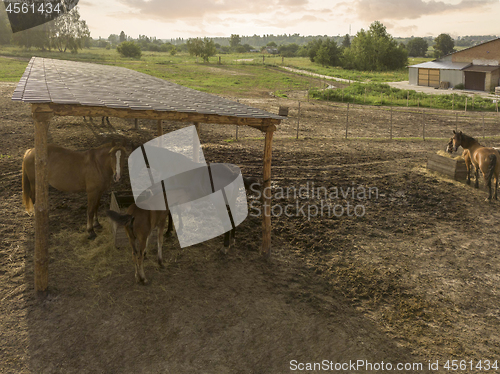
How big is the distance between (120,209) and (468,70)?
4241 centimetres

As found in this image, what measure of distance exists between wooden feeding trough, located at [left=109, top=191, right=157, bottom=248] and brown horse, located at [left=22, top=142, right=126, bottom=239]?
0.36 metres

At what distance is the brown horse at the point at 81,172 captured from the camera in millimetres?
7324

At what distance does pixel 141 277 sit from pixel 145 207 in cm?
114

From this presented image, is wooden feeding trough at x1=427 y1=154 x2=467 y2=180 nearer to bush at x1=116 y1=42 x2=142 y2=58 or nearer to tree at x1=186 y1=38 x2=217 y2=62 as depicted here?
tree at x1=186 y1=38 x2=217 y2=62

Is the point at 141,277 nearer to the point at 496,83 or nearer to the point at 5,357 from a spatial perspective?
the point at 5,357

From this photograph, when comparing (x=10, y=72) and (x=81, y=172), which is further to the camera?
(x=10, y=72)

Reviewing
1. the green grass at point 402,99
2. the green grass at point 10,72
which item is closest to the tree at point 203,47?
the green grass at point 10,72

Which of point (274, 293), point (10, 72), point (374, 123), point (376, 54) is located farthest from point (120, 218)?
point (376, 54)

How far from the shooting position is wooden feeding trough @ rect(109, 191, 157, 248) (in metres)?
7.00

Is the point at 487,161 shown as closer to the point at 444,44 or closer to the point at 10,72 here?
the point at 10,72

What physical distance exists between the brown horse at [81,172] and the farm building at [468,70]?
4171 centimetres

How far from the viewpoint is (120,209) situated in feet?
26.0

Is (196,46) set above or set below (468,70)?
above

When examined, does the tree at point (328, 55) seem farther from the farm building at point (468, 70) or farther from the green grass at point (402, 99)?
the green grass at point (402, 99)
